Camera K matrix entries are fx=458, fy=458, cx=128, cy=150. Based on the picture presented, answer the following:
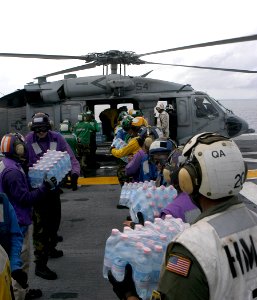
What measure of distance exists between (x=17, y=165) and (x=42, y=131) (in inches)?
57.0

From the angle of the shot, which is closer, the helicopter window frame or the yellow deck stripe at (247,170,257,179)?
the yellow deck stripe at (247,170,257,179)

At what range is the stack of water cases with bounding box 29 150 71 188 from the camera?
5.46 m

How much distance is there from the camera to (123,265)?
8.45 feet

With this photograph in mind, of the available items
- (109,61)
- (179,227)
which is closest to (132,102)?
(109,61)

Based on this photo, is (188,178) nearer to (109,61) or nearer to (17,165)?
(17,165)

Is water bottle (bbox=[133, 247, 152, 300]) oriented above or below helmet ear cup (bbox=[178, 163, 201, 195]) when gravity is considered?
below

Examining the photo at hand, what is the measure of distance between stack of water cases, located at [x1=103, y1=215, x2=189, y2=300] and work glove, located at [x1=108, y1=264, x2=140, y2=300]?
26 mm

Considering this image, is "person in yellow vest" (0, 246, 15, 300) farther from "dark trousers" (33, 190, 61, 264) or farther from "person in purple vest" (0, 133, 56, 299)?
"dark trousers" (33, 190, 61, 264)

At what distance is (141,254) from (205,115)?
14.3 m

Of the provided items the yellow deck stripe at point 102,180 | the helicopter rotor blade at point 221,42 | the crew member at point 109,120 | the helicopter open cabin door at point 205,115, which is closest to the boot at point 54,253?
the yellow deck stripe at point 102,180

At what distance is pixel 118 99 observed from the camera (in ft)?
53.7

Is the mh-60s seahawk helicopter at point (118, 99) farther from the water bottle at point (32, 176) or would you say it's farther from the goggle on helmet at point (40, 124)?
the water bottle at point (32, 176)

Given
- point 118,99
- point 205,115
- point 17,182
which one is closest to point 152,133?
point 17,182

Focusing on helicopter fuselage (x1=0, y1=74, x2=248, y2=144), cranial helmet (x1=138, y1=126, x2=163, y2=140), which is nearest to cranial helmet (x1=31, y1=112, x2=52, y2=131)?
cranial helmet (x1=138, y1=126, x2=163, y2=140)
